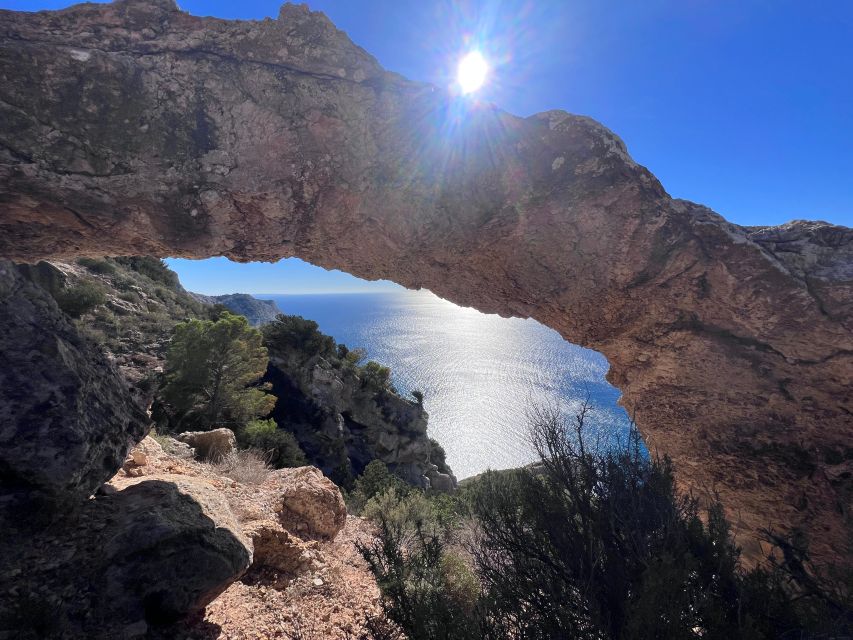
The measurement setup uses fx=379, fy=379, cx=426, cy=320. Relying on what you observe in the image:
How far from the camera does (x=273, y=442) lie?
12.9 m

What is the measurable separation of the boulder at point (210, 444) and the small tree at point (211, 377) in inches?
199

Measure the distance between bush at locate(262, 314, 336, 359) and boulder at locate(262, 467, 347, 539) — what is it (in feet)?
55.8

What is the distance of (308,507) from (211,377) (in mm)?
10254

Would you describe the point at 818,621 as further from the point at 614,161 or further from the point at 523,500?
the point at 614,161

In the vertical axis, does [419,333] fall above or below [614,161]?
above

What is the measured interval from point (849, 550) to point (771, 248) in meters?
3.55

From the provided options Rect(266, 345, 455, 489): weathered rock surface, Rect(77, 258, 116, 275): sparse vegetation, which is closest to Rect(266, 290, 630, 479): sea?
Rect(266, 345, 455, 489): weathered rock surface

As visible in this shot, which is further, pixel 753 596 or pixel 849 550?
pixel 849 550

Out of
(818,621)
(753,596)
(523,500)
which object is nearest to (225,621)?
(523,500)

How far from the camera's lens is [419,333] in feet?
344

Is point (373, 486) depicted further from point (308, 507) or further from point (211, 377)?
point (308, 507)

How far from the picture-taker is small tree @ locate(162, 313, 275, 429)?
13.4 m

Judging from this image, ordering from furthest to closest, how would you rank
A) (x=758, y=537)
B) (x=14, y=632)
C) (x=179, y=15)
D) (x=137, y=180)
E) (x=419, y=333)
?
(x=419, y=333) → (x=758, y=537) → (x=179, y=15) → (x=137, y=180) → (x=14, y=632)

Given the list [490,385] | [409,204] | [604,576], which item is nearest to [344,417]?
[409,204]
